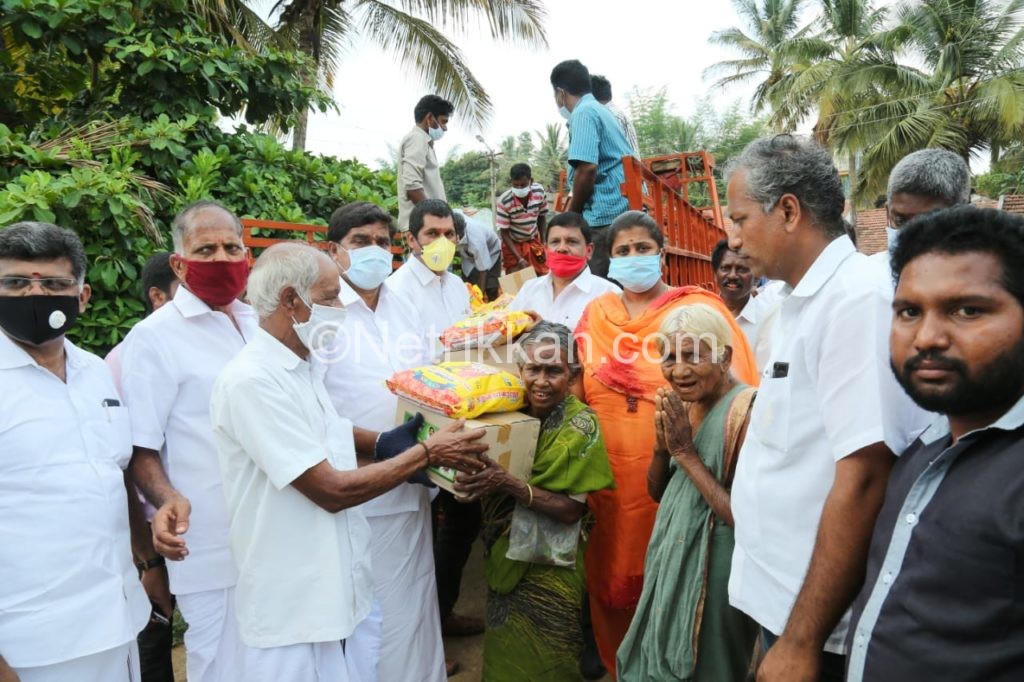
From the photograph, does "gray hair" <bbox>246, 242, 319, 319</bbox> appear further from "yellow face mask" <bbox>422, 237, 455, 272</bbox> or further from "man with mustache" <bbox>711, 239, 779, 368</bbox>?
"man with mustache" <bbox>711, 239, 779, 368</bbox>

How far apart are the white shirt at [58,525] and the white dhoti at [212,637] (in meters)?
0.25

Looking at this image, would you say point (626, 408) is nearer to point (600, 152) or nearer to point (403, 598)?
point (403, 598)

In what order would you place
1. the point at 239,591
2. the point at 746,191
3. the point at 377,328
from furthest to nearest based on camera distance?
the point at 377,328, the point at 239,591, the point at 746,191

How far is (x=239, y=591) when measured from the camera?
2.17 m

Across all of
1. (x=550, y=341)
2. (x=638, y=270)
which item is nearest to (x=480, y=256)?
(x=638, y=270)

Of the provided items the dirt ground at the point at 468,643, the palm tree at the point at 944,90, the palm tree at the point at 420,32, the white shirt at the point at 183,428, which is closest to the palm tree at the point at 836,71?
the palm tree at the point at 944,90

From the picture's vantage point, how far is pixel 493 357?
2904 mm

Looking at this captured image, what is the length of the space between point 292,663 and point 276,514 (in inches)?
18.7

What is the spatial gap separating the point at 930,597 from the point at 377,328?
2.53m

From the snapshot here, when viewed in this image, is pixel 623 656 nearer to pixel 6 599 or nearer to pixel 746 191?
pixel 746 191

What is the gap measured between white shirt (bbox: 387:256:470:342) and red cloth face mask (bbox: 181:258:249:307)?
114cm

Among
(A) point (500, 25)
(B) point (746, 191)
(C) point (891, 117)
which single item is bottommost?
(B) point (746, 191)

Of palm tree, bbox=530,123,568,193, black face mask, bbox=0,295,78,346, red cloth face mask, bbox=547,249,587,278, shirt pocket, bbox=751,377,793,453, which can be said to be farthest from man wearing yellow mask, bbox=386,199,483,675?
palm tree, bbox=530,123,568,193

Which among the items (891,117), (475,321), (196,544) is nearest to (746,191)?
(475,321)
